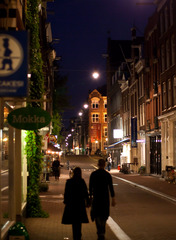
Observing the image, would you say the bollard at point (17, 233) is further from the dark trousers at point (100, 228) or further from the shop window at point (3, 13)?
the shop window at point (3, 13)

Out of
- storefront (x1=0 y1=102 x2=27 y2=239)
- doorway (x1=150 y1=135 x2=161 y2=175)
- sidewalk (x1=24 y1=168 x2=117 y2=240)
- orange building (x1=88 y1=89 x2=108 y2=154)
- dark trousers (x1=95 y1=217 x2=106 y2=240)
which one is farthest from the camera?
orange building (x1=88 y1=89 x2=108 y2=154)

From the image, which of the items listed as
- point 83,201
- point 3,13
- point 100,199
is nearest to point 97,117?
point 100,199

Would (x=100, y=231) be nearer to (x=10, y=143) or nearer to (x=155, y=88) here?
(x=10, y=143)

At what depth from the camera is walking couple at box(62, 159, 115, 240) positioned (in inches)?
354

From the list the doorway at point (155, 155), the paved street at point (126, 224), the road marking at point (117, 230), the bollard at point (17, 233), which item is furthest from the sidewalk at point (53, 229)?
the doorway at point (155, 155)

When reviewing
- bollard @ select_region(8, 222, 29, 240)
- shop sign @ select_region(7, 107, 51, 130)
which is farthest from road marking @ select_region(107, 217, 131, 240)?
shop sign @ select_region(7, 107, 51, 130)

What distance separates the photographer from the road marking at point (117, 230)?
1093cm

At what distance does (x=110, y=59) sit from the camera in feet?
262

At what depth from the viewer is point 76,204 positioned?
9070 millimetres

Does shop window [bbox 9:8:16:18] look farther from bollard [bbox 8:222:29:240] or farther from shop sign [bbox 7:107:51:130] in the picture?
bollard [bbox 8:222:29:240]

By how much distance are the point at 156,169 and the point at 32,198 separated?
89.0 ft

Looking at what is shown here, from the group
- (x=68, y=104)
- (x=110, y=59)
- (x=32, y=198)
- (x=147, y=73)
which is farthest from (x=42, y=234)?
(x=110, y=59)

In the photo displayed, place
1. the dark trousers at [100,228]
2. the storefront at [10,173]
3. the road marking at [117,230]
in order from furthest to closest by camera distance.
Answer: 1. the road marking at [117,230]
2. the storefront at [10,173]
3. the dark trousers at [100,228]

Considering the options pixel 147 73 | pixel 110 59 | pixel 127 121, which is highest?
pixel 110 59
